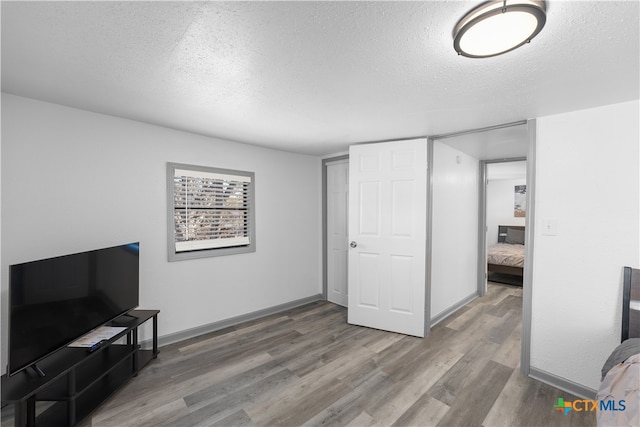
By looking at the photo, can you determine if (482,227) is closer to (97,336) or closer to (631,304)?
(631,304)

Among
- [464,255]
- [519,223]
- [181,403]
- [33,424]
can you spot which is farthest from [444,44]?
[519,223]

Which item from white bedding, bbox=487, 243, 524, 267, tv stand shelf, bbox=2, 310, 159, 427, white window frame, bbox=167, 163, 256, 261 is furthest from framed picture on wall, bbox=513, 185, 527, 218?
tv stand shelf, bbox=2, 310, 159, 427

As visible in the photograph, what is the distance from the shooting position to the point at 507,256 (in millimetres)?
4930

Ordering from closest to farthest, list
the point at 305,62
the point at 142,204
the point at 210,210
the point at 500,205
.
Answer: the point at 305,62 < the point at 142,204 < the point at 210,210 < the point at 500,205

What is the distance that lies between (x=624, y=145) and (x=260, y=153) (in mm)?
3367

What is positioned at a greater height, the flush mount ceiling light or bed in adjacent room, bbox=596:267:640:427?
the flush mount ceiling light

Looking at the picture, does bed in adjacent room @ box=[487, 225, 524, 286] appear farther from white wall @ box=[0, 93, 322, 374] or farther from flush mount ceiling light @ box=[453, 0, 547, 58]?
flush mount ceiling light @ box=[453, 0, 547, 58]

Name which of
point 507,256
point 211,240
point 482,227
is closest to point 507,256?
point 507,256

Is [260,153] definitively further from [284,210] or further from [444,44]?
[444,44]

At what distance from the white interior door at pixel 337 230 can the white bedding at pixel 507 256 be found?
3.16m

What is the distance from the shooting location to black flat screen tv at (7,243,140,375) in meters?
1.51

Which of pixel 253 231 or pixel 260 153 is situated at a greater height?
pixel 260 153

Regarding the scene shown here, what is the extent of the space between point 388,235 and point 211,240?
2072 mm

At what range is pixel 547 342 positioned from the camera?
221 centimetres
